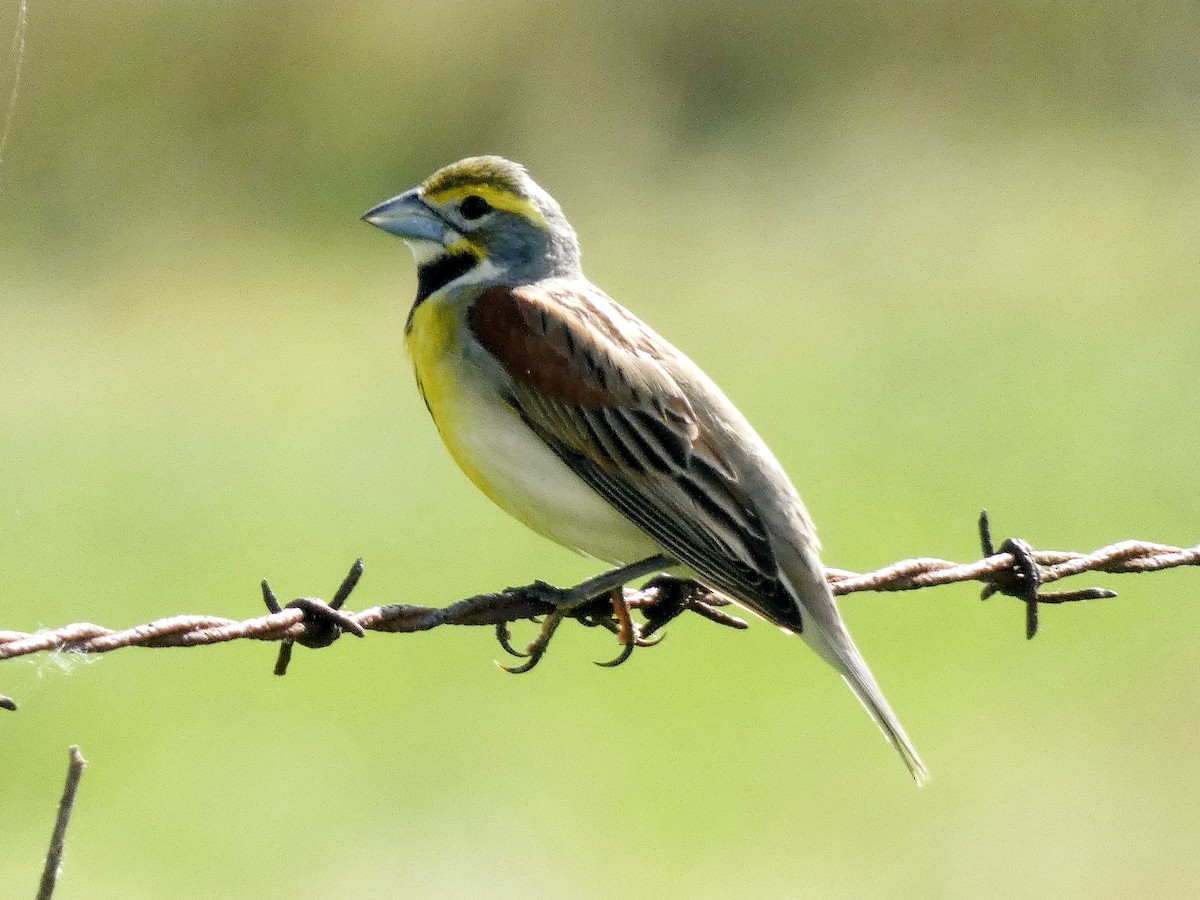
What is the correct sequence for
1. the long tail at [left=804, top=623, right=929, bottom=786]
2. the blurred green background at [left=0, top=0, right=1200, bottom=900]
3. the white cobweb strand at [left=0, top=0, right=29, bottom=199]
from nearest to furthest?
1. the long tail at [left=804, top=623, right=929, bottom=786]
2. the white cobweb strand at [left=0, top=0, right=29, bottom=199]
3. the blurred green background at [left=0, top=0, right=1200, bottom=900]

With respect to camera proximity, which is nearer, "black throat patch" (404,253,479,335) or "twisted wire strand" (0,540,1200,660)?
"twisted wire strand" (0,540,1200,660)

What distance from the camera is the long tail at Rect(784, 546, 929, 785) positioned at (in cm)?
634

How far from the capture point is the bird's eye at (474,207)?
753cm

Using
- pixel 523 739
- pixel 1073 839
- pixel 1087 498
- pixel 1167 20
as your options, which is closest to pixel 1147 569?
pixel 1073 839

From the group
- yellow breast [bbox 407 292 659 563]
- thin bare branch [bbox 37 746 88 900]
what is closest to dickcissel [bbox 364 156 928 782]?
yellow breast [bbox 407 292 659 563]

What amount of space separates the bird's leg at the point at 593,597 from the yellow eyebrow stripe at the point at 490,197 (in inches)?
58.2

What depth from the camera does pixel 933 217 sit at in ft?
87.1

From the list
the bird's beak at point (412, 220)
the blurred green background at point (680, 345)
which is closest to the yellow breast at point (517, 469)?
the bird's beak at point (412, 220)

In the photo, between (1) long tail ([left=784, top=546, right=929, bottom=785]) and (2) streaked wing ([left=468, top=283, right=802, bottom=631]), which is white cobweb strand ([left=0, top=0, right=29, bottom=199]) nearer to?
(2) streaked wing ([left=468, top=283, right=802, bottom=631])

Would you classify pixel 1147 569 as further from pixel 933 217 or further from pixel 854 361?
pixel 933 217

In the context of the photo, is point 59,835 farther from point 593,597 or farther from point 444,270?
point 444,270

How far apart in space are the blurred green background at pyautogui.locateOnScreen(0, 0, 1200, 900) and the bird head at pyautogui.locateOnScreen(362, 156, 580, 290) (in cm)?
480

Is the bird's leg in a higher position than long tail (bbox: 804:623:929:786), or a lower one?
higher

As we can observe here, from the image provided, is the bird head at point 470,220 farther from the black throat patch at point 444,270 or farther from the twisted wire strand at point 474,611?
the twisted wire strand at point 474,611
